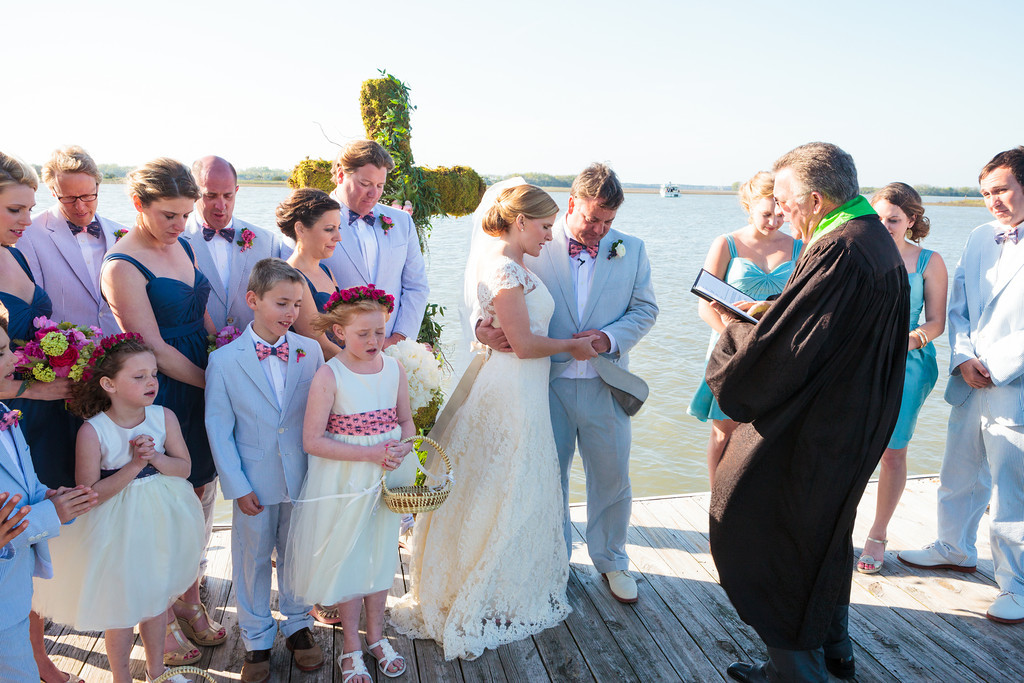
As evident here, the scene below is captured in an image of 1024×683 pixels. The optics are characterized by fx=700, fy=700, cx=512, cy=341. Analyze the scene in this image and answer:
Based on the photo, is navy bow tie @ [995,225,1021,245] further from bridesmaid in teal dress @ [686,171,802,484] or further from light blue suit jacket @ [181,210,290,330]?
light blue suit jacket @ [181,210,290,330]

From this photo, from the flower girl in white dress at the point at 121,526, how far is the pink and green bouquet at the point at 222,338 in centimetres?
37

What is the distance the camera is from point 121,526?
2.59 metres

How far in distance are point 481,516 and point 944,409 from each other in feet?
29.0

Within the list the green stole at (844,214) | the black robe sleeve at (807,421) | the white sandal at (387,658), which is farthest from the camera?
the white sandal at (387,658)

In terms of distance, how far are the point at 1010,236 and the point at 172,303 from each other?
4.06 metres

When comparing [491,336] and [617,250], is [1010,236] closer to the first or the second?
[617,250]

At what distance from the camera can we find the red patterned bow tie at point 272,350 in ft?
9.52

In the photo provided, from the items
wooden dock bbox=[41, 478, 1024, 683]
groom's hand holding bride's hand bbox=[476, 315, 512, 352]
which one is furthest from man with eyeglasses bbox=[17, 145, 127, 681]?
groom's hand holding bride's hand bbox=[476, 315, 512, 352]

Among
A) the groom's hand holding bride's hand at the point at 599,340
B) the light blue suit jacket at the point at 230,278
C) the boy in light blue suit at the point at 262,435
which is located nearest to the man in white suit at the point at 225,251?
the light blue suit jacket at the point at 230,278

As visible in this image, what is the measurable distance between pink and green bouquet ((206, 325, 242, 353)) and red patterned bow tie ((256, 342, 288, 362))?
241mm

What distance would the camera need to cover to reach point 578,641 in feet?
10.7

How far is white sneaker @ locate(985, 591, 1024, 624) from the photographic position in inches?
134

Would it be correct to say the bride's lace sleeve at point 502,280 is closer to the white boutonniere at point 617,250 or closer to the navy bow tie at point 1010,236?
the white boutonniere at point 617,250

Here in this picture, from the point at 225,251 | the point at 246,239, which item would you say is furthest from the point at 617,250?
the point at 225,251
